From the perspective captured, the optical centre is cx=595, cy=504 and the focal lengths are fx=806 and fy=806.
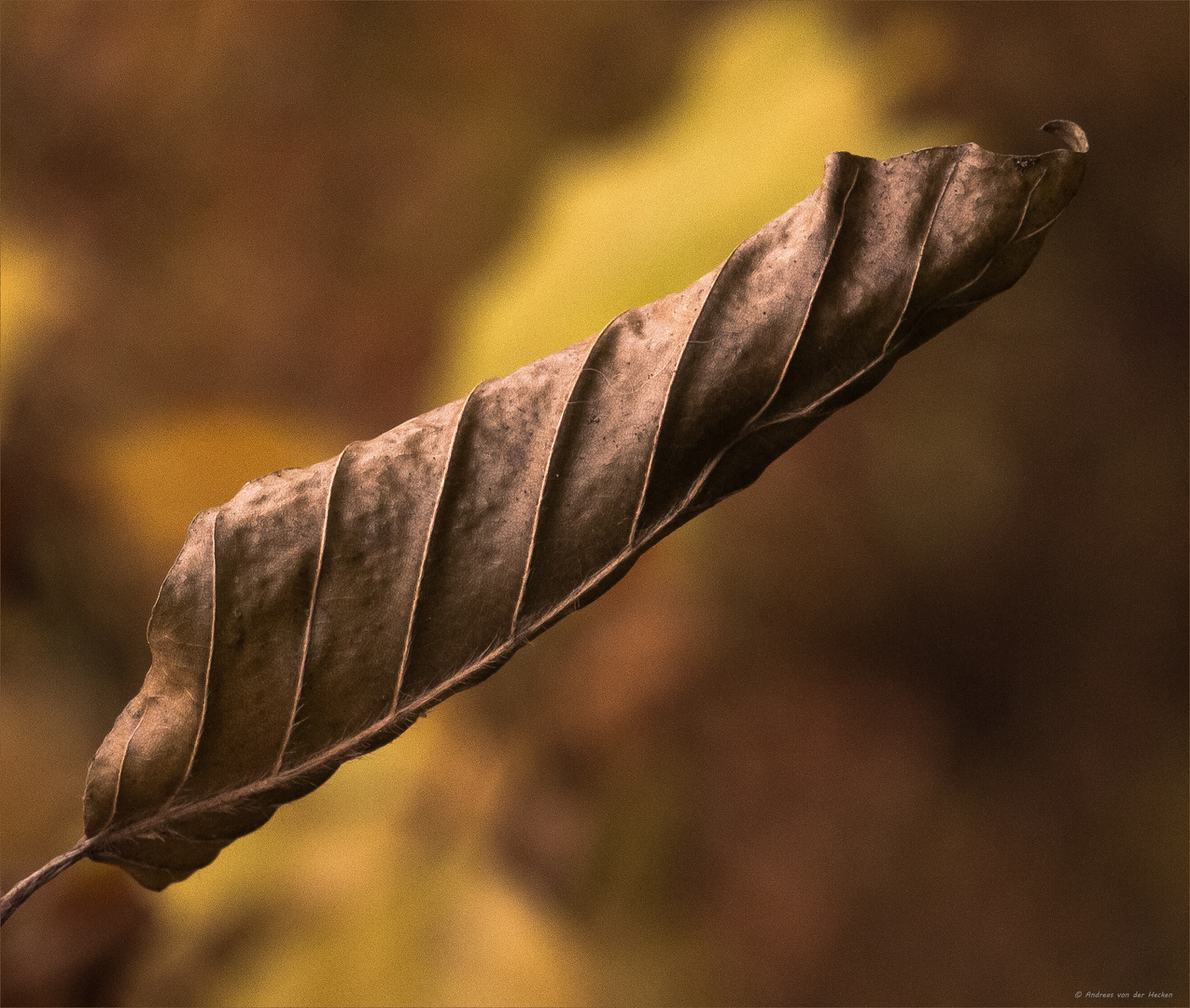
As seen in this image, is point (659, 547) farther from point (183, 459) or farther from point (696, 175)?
point (183, 459)

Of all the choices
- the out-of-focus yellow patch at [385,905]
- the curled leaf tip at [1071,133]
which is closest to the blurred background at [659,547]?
the out-of-focus yellow patch at [385,905]

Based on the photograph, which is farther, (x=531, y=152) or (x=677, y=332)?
(x=531, y=152)

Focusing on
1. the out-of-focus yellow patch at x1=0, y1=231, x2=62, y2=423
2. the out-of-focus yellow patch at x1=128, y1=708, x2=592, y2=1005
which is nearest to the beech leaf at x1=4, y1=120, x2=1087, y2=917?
the out-of-focus yellow patch at x1=128, y1=708, x2=592, y2=1005

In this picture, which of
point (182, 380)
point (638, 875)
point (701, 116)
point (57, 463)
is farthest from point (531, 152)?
point (638, 875)

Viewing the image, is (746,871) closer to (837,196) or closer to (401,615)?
(401,615)

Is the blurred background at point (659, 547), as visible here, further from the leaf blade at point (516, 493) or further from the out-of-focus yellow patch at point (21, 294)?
the leaf blade at point (516, 493)

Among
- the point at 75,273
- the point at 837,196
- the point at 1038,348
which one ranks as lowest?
the point at 1038,348

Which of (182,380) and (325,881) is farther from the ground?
(182,380)

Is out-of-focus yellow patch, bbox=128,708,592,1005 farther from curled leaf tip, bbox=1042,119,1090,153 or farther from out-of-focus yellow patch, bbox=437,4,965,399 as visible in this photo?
curled leaf tip, bbox=1042,119,1090,153
